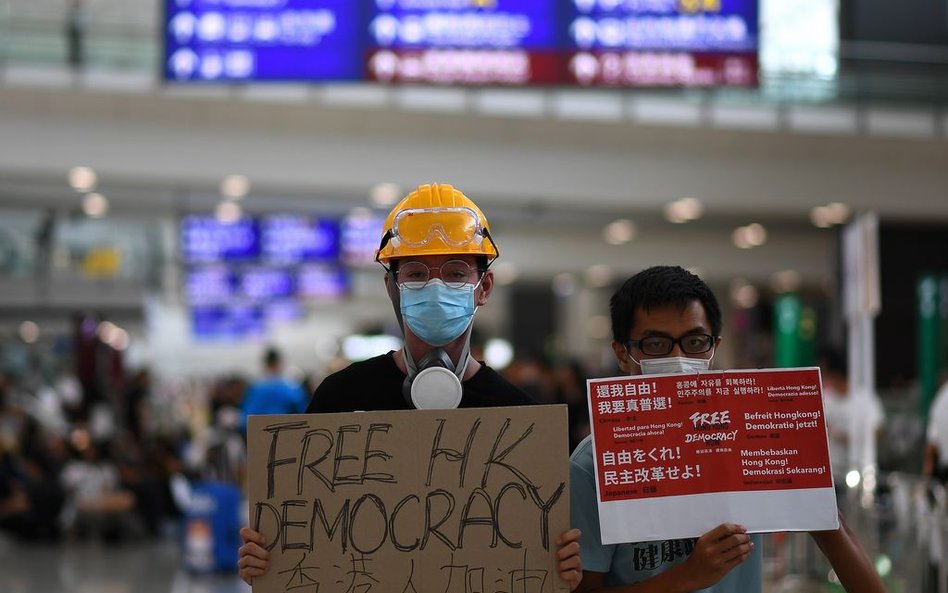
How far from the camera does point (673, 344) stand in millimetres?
3213

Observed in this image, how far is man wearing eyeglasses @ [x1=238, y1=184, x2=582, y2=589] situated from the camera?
11.2 feet

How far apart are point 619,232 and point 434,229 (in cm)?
2192

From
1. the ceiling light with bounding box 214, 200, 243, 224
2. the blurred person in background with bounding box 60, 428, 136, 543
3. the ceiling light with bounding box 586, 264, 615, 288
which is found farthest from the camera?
the ceiling light with bounding box 586, 264, 615, 288

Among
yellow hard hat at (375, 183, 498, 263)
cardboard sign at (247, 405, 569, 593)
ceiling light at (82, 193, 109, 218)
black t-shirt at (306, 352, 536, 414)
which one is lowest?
cardboard sign at (247, 405, 569, 593)

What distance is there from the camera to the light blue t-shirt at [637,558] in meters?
3.12

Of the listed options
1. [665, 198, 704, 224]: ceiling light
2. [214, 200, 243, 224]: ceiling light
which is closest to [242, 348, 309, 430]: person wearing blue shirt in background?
[214, 200, 243, 224]: ceiling light

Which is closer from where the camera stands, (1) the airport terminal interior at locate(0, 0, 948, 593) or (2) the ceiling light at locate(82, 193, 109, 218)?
(1) the airport terminal interior at locate(0, 0, 948, 593)

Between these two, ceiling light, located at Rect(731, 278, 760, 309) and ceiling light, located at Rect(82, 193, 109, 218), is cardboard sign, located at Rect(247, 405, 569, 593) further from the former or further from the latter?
ceiling light, located at Rect(731, 278, 760, 309)

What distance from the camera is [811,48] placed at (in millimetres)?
17609

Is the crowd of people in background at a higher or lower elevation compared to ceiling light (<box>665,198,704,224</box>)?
lower

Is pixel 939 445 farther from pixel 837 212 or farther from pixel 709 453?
pixel 837 212

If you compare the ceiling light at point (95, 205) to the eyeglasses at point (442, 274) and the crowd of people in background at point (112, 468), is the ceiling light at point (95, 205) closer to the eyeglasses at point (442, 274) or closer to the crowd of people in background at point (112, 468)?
the crowd of people in background at point (112, 468)

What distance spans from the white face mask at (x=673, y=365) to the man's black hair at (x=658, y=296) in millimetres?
94

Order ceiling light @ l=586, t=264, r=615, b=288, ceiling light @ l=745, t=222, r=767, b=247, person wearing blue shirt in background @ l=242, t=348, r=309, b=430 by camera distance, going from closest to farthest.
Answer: person wearing blue shirt in background @ l=242, t=348, r=309, b=430, ceiling light @ l=745, t=222, r=767, b=247, ceiling light @ l=586, t=264, r=615, b=288
